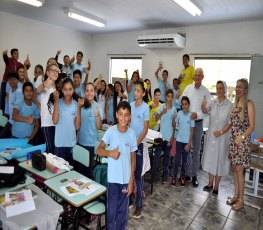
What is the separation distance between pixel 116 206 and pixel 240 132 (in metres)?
1.93

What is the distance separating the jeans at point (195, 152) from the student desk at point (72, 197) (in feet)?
6.94

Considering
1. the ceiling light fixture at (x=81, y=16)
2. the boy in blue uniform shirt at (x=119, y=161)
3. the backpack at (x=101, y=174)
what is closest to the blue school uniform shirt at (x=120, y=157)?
the boy in blue uniform shirt at (x=119, y=161)

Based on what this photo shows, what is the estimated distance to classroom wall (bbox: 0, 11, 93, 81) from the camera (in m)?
6.10

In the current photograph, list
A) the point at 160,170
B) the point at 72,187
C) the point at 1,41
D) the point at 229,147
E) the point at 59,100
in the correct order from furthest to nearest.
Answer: the point at 1,41 → the point at 160,170 → the point at 229,147 → the point at 59,100 → the point at 72,187

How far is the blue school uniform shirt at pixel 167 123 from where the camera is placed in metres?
3.64

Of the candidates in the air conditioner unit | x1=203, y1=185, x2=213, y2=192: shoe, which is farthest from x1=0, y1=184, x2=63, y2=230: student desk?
the air conditioner unit

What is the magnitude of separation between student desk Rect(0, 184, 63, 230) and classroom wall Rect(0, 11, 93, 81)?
5690 millimetres

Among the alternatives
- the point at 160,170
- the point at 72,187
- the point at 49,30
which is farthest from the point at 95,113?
the point at 49,30

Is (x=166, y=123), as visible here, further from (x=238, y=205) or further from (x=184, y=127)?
(x=238, y=205)

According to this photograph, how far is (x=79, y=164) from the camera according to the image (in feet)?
9.07

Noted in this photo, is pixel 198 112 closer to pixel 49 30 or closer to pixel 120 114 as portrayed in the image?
pixel 120 114

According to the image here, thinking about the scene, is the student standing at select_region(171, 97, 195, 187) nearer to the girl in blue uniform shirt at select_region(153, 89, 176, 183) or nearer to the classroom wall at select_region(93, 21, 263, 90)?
the girl in blue uniform shirt at select_region(153, 89, 176, 183)

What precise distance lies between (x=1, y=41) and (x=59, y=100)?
4636mm

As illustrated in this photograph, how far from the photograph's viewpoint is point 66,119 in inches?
104
